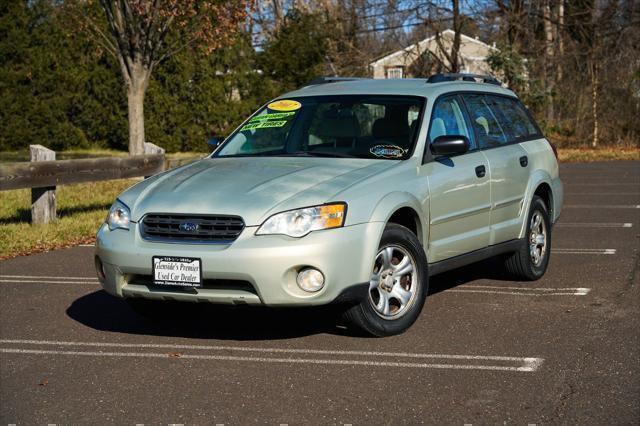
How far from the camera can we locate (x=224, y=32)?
2373 centimetres

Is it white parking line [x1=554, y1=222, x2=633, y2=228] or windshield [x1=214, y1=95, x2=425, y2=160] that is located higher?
windshield [x1=214, y1=95, x2=425, y2=160]

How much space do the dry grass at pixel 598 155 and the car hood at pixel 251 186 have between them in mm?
22216

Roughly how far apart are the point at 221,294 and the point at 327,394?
1201mm

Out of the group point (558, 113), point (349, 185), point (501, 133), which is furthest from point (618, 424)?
point (558, 113)

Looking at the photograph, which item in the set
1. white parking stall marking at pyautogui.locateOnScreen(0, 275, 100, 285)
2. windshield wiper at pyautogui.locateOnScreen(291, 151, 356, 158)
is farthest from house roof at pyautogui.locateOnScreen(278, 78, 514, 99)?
white parking stall marking at pyautogui.locateOnScreen(0, 275, 100, 285)

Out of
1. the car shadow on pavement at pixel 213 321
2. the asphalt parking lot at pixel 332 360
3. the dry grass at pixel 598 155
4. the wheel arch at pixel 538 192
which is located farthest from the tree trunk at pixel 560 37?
the car shadow on pavement at pixel 213 321

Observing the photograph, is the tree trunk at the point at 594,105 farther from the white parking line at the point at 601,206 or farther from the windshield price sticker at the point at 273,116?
the windshield price sticker at the point at 273,116

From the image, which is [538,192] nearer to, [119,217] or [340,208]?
[340,208]

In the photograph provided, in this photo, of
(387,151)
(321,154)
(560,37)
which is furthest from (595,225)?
(560,37)

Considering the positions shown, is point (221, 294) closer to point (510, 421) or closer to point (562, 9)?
point (510, 421)

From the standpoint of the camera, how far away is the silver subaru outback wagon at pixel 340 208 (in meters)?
6.38

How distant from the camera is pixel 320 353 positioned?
255 inches

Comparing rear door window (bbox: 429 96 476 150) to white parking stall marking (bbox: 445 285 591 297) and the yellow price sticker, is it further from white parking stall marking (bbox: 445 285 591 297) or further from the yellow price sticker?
white parking stall marking (bbox: 445 285 591 297)

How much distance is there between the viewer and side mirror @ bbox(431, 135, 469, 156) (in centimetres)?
744
